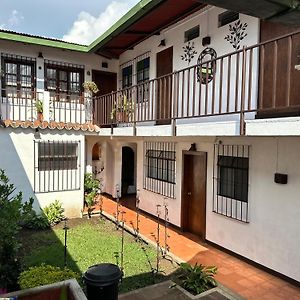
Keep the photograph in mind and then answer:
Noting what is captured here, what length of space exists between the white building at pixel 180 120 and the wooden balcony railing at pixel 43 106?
0.19ft

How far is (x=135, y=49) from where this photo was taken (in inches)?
439

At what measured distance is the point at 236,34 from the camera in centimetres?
668

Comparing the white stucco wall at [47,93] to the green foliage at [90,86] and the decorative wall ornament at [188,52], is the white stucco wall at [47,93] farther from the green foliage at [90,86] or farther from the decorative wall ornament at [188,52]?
the decorative wall ornament at [188,52]

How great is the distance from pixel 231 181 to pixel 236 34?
357 cm

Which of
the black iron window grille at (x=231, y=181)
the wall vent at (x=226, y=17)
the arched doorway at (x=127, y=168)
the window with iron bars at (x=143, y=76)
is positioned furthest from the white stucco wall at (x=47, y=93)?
the wall vent at (x=226, y=17)

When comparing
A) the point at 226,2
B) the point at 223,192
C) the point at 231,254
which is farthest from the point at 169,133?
the point at 226,2

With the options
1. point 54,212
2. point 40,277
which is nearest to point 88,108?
point 54,212

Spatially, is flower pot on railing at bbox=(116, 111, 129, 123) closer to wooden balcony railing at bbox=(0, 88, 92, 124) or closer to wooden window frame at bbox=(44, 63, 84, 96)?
wooden balcony railing at bbox=(0, 88, 92, 124)

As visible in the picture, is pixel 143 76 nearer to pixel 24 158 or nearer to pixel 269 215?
pixel 24 158

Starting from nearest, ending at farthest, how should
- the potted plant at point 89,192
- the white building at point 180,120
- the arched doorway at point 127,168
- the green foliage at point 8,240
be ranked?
the green foliage at point 8,240
the white building at point 180,120
the potted plant at point 89,192
the arched doorway at point 127,168

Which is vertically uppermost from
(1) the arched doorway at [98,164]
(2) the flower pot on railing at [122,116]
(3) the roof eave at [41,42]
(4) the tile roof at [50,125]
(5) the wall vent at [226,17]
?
(3) the roof eave at [41,42]

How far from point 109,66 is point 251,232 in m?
9.26

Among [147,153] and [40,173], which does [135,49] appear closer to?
[147,153]

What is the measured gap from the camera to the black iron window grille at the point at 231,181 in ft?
22.4
